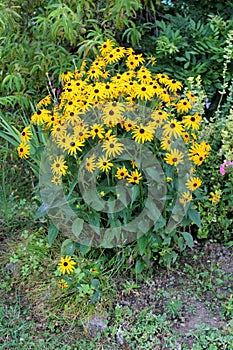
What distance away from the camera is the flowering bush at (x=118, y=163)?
225 centimetres

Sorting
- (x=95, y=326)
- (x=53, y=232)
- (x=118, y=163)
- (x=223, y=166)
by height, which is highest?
(x=118, y=163)

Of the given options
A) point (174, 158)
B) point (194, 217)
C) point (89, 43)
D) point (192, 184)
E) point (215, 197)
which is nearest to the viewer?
point (174, 158)

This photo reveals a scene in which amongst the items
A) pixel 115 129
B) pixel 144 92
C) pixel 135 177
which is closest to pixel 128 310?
pixel 135 177

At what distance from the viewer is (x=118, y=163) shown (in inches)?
92.4

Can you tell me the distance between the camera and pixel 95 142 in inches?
92.1

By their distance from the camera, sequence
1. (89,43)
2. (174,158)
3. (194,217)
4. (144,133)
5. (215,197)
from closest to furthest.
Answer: (144,133), (174,158), (194,217), (215,197), (89,43)

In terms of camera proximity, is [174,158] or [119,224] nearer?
→ [174,158]

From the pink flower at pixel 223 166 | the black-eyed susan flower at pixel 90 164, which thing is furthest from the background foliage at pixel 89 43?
the black-eyed susan flower at pixel 90 164

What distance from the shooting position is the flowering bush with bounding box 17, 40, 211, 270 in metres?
2.25

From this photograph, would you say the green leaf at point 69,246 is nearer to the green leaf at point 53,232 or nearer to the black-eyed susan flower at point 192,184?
the green leaf at point 53,232

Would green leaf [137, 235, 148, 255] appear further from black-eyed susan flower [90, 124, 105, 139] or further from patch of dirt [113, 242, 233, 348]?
black-eyed susan flower [90, 124, 105, 139]

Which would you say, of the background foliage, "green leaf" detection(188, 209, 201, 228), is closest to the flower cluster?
"green leaf" detection(188, 209, 201, 228)

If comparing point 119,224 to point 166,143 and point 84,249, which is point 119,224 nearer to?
point 84,249

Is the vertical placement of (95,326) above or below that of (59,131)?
below
